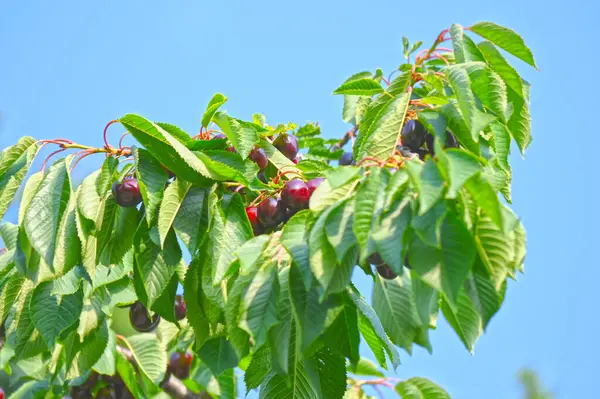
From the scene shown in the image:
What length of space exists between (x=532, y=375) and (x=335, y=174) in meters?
16.5

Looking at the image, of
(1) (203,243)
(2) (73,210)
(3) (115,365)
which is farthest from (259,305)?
(3) (115,365)

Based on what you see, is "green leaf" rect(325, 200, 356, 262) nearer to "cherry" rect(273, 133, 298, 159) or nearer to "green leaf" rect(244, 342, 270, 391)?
"green leaf" rect(244, 342, 270, 391)

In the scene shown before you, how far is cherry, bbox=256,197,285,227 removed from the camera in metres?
2.09

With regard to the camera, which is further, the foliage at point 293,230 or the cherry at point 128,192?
the cherry at point 128,192

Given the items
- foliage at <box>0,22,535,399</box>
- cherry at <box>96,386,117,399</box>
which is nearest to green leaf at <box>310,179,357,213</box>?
foliage at <box>0,22,535,399</box>

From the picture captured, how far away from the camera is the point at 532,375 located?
17.0 m

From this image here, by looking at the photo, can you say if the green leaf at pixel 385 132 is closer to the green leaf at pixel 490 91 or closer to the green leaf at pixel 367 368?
the green leaf at pixel 490 91

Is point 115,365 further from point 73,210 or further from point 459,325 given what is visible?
point 459,325

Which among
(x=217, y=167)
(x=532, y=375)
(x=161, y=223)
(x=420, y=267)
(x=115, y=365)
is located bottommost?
(x=532, y=375)

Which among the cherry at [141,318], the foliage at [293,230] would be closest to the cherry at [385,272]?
the foliage at [293,230]

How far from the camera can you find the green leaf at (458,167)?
1406 mm

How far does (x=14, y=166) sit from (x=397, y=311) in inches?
41.8

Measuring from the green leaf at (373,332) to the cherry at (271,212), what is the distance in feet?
1.07

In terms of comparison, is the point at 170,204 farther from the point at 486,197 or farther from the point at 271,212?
the point at 486,197
